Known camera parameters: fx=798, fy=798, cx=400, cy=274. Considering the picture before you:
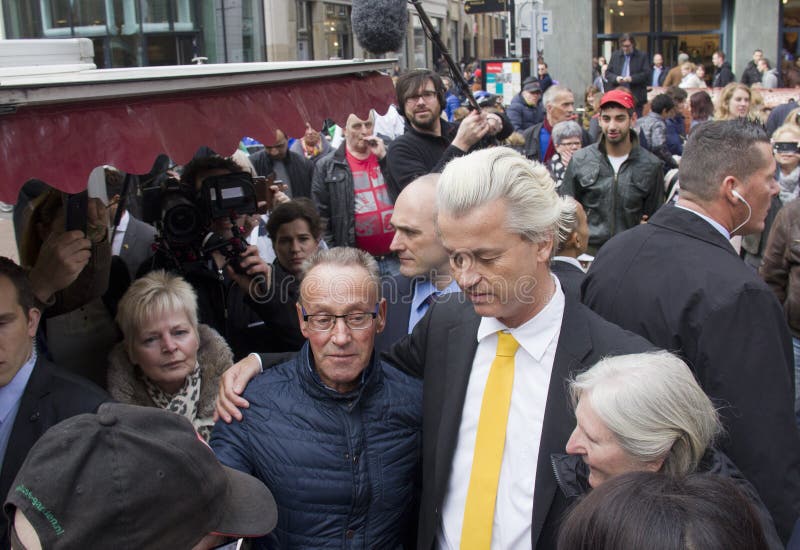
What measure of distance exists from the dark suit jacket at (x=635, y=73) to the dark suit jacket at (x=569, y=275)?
11585 millimetres

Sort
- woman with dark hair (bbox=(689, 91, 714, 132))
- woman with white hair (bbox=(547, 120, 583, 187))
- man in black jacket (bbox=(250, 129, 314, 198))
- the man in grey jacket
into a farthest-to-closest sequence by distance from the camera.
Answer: woman with dark hair (bbox=(689, 91, 714, 132)) → woman with white hair (bbox=(547, 120, 583, 187)) → man in black jacket (bbox=(250, 129, 314, 198)) → the man in grey jacket

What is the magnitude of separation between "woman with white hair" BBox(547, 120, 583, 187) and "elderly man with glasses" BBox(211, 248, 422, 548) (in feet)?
16.6

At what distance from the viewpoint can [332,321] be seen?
247 centimetres

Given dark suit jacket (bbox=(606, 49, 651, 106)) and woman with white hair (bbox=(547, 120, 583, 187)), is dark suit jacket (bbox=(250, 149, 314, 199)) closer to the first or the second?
woman with white hair (bbox=(547, 120, 583, 187))

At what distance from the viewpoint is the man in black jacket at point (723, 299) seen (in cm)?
245

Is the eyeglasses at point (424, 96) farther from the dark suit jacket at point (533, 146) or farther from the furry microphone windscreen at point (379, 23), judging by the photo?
the dark suit jacket at point (533, 146)

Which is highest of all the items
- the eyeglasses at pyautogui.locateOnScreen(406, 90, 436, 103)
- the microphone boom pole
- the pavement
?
the microphone boom pole

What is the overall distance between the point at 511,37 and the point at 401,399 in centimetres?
1584

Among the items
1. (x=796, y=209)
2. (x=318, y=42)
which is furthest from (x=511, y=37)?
(x=796, y=209)

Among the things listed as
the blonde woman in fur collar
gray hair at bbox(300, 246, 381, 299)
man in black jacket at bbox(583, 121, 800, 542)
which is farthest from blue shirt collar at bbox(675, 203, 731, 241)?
the blonde woman in fur collar

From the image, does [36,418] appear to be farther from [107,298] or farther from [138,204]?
[138,204]

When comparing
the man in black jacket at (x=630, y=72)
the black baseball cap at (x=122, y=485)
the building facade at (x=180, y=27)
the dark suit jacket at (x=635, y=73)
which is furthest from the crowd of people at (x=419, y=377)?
the building facade at (x=180, y=27)

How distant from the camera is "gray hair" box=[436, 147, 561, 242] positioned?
2229 mm

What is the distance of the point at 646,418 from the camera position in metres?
1.88
